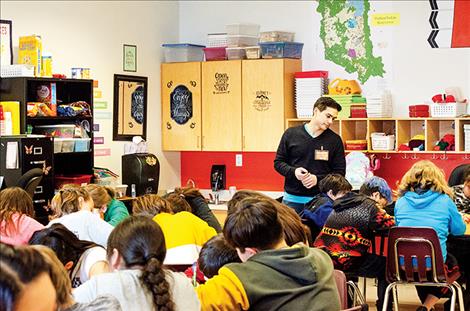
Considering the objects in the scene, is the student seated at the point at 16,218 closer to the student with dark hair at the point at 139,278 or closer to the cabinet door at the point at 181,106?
the student with dark hair at the point at 139,278

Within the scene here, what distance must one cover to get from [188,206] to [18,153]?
192 cm

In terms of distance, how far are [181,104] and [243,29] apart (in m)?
1.07

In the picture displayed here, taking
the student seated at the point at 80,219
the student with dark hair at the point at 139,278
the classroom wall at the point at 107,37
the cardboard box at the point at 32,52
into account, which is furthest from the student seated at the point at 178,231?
the classroom wall at the point at 107,37

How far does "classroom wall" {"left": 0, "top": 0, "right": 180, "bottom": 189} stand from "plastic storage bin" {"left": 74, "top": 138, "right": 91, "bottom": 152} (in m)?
0.85

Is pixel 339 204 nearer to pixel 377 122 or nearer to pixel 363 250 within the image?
pixel 363 250

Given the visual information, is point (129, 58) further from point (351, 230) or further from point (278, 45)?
point (351, 230)

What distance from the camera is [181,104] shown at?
29.0 feet

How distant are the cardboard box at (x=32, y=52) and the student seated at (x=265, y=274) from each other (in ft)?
13.9

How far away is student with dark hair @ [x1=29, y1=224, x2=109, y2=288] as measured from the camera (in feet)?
11.6

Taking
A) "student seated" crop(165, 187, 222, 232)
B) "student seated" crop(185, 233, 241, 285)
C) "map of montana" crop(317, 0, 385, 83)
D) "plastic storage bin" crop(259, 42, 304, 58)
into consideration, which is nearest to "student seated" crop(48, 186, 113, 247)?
"student seated" crop(165, 187, 222, 232)

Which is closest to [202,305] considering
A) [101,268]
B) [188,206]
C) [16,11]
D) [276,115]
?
[101,268]

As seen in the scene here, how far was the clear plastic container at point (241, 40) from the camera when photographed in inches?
334

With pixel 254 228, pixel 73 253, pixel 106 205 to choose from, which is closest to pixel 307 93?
pixel 106 205

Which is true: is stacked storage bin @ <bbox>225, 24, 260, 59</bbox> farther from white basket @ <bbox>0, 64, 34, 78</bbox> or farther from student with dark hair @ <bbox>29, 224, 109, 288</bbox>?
student with dark hair @ <bbox>29, 224, 109, 288</bbox>
